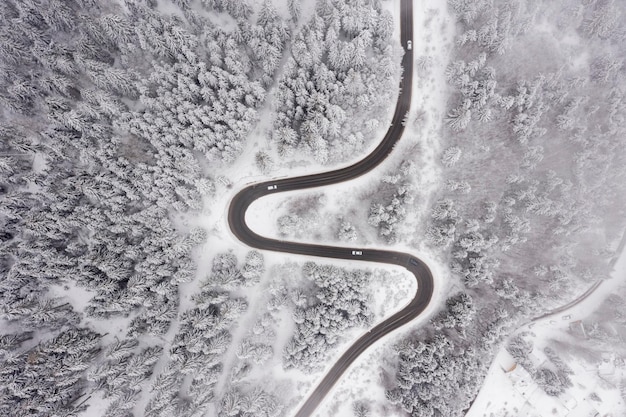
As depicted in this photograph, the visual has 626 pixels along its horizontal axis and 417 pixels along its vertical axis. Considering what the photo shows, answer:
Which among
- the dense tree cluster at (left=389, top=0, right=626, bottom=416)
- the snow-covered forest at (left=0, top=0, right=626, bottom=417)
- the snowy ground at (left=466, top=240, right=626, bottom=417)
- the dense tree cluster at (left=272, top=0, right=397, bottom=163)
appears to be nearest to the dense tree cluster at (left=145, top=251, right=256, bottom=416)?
the snow-covered forest at (left=0, top=0, right=626, bottom=417)

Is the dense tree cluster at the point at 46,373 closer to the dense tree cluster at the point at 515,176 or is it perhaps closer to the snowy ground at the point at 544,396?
the dense tree cluster at the point at 515,176

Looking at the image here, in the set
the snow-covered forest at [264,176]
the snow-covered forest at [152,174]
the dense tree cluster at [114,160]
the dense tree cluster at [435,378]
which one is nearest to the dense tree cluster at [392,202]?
the snow-covered forest at [264,176]

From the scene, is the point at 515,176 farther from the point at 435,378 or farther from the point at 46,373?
the point at 46,373

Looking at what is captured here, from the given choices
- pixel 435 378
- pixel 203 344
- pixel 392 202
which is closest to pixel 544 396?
pixel 435 378

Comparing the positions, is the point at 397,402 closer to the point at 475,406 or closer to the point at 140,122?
the point at 475,406

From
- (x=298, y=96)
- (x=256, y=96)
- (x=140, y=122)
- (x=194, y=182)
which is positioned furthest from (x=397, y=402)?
(x=140, y=122)

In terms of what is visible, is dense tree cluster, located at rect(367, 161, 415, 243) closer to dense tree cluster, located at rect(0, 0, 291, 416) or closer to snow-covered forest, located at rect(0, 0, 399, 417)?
snow-covered forest, located at rect(0, 0, 399, 417)
